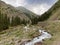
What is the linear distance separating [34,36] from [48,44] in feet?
40.5

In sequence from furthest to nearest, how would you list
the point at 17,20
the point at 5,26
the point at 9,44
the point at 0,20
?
the point at 17,20
the point at 0,20
the point at 5,26
the point at 9,44

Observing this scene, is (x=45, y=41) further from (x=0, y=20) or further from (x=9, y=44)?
(x=0, y=20)

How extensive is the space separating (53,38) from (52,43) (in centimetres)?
488

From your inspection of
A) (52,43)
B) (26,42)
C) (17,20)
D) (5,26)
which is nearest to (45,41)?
(52,43)

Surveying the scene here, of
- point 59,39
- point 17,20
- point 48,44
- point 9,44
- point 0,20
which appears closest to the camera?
point 48,44

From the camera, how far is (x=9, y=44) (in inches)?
2429

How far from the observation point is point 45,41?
5397 cm

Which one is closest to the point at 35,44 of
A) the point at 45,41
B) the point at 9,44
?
the point at 45,41

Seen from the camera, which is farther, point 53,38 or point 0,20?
point 0,20

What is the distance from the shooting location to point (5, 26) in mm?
138875

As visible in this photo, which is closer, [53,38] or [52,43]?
[52,43]

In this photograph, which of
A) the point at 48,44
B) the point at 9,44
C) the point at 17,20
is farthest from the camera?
the point at 17,20

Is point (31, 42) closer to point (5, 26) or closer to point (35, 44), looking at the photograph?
point (35, 44)

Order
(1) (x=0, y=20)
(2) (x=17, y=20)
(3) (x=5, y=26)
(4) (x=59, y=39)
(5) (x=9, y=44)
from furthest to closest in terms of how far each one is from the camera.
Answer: (2) (x=17, y=20) → (1) (x=0, y=20) → (3) (x=5, y=26) → (5) (x=9, y=44) → (4) (x=59, y=39)
